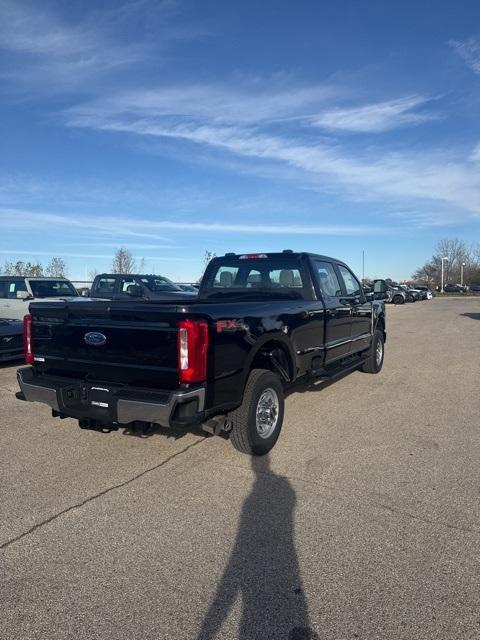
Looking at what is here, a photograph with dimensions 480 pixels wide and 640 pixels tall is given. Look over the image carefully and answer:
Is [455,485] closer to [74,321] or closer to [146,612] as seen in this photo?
[146,612]

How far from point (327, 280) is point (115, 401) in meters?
3.61

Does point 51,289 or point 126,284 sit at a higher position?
point 126,284

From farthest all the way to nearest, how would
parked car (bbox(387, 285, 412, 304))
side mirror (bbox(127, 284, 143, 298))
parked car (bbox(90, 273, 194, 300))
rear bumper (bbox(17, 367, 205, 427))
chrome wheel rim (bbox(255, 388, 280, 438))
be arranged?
parked car (bbox(387, 285, 412, 304)) < parked car (bbox(90, 273, 194, 300)) < side mirror (bbox(127, 284, 143, 298)) < chrome wheel rim (bbox(255, 388, 280, 438)) < rear bumper (bbox(17, 367, 205, 427))

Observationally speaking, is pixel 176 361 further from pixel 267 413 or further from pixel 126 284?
pixel 126 284

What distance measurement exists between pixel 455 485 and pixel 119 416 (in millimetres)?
2799

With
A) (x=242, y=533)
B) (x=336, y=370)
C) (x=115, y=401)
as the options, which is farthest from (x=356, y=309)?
(x=242, y=533)

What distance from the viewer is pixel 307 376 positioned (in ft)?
18.7

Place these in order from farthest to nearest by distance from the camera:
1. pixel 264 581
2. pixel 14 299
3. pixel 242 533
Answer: pixel 14 299 → pixel 242 533 → pixel 264 581

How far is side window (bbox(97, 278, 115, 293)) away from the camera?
50.3 ft

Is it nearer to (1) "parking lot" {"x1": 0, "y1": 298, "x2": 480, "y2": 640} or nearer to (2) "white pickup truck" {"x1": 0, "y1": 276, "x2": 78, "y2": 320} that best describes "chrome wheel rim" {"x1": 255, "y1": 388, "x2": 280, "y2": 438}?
(1) "parking lot" {"x1": 0, "y1": 298, "x2": 480, "y2": 640}

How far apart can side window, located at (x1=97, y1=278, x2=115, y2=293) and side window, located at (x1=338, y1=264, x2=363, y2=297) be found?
9.50 metres

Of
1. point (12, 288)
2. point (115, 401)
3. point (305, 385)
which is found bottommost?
point (305, 385)

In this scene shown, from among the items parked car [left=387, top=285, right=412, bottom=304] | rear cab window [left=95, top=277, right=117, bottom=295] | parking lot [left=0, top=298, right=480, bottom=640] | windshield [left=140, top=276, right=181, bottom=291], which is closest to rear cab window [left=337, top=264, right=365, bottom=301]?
parking lot [left=0, top=298, right=480, bottom=640]

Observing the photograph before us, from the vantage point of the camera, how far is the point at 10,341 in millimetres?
8992
